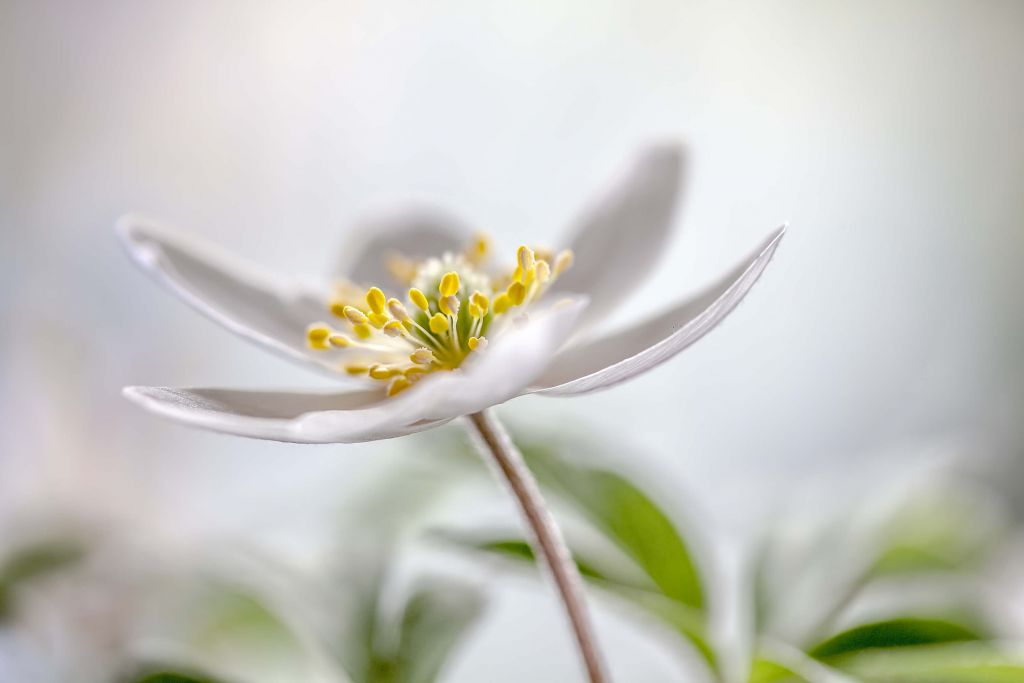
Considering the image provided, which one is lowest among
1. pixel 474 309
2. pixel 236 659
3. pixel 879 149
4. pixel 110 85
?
pixel 236 659

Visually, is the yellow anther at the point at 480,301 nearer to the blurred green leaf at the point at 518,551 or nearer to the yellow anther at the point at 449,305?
the yellow anther at the point at 449,305

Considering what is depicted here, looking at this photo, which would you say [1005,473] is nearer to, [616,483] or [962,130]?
[962,130]

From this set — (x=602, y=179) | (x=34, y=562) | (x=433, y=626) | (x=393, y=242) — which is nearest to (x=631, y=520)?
(x=433, y=626)

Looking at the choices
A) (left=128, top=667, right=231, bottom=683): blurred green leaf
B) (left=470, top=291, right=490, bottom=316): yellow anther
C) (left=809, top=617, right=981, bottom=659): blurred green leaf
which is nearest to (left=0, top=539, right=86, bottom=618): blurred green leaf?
(left=128, top=667, right=231, bottom=683): blurred green leaf

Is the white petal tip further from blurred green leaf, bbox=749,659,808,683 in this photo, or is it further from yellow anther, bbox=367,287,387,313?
blurred green leaf, bbox=749,659,808,683

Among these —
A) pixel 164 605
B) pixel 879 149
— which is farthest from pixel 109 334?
pixel 879 149

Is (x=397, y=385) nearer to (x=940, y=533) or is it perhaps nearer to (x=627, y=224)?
(x=627, y=224)
